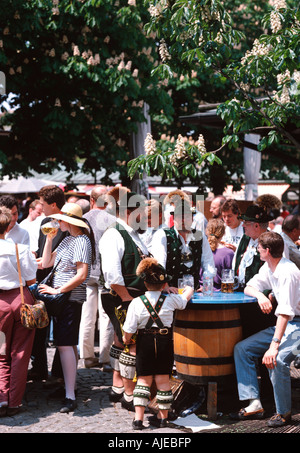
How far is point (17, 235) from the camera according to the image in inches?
245

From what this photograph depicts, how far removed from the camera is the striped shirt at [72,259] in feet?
17.9

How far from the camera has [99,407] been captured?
5492 mm

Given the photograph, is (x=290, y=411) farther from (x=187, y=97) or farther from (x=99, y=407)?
(x=187, y=97)

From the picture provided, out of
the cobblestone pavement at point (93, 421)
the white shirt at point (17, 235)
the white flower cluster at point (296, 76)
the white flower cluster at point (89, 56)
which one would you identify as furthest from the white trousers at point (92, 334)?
the white flower cluster at point (89, 56)

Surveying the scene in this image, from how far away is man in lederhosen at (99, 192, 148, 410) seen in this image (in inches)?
→ 208

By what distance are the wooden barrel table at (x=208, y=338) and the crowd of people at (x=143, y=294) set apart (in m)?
0.13

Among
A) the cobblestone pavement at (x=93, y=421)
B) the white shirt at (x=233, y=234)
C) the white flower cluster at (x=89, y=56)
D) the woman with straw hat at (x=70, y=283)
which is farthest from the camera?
the white flower cluster at (x=89, y=56)

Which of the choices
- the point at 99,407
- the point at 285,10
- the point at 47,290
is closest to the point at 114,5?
the point at 285,10

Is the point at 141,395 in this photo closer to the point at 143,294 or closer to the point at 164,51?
the point at 143,294

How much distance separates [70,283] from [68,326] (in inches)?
16.2

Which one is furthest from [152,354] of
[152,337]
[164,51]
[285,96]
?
[164,51]

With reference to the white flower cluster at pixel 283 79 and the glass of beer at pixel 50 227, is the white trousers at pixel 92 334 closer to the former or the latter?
the glass of beer at pixel 50 227

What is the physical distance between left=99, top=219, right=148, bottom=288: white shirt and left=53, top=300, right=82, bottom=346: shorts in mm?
426
